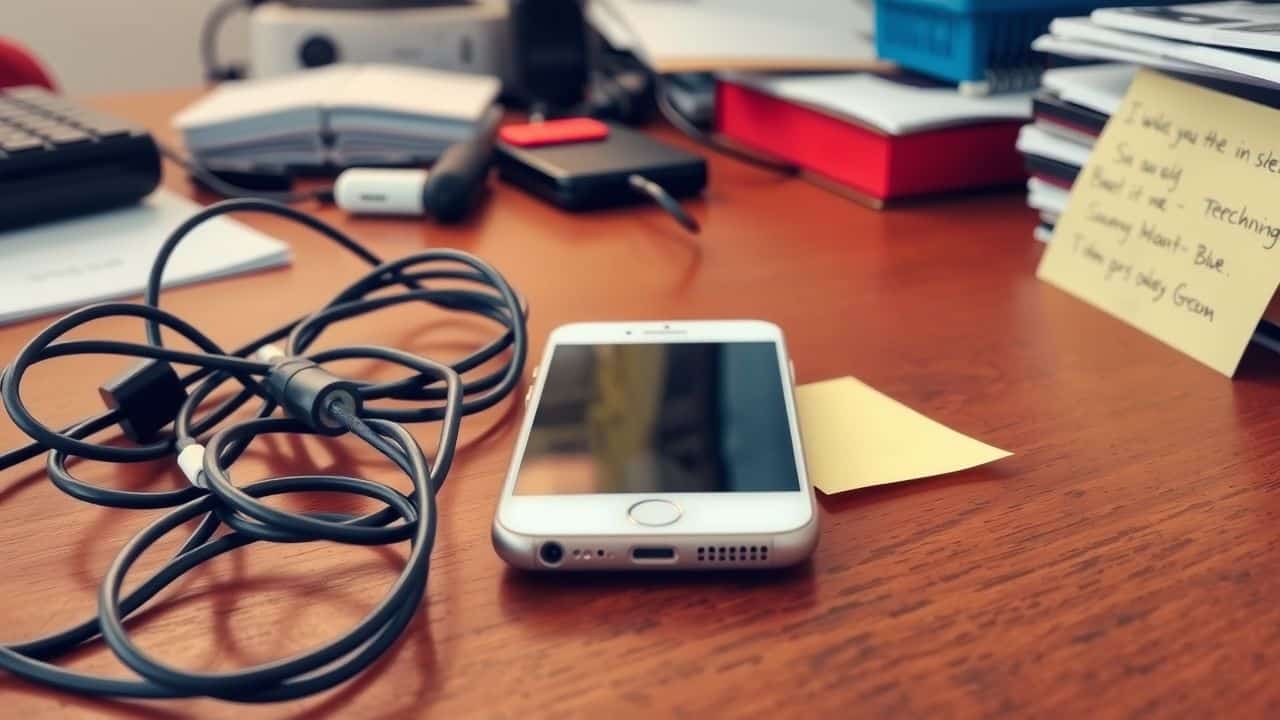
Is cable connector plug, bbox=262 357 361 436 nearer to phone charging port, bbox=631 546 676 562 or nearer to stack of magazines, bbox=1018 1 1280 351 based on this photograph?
phone charging port, bbox=631 546 676 562

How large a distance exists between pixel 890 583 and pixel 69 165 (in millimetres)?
623

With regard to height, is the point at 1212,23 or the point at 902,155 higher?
the point at 1212,23

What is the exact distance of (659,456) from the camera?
16.1 inches

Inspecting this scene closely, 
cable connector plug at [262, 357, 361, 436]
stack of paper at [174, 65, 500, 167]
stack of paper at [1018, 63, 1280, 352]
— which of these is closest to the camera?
cable connector plug at [262, 357, 361, 436]

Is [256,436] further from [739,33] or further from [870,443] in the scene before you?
[739,33]

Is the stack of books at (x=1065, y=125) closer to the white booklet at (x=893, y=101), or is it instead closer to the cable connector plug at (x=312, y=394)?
the white booklet at (x=893, y=101)

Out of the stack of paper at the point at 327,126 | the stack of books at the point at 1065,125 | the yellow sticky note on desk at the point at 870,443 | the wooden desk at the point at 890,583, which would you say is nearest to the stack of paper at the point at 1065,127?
the stack of books at the point at 1065,125

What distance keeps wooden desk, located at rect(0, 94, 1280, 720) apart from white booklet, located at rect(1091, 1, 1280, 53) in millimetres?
147

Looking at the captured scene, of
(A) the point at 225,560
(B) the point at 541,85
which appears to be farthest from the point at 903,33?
(A) the point at 225,560

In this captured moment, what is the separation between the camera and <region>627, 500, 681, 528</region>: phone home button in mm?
369

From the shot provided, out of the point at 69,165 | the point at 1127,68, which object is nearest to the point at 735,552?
the point at 1127,68

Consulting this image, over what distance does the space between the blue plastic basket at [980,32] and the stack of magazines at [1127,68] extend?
0.30 feet

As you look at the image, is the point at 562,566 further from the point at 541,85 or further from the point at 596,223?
the point at 541,85

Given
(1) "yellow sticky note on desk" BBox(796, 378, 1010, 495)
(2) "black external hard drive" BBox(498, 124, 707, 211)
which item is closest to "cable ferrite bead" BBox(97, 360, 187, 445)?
(1) "yellow sticky note on desk" BBox(796, 378, 1010, 495)
